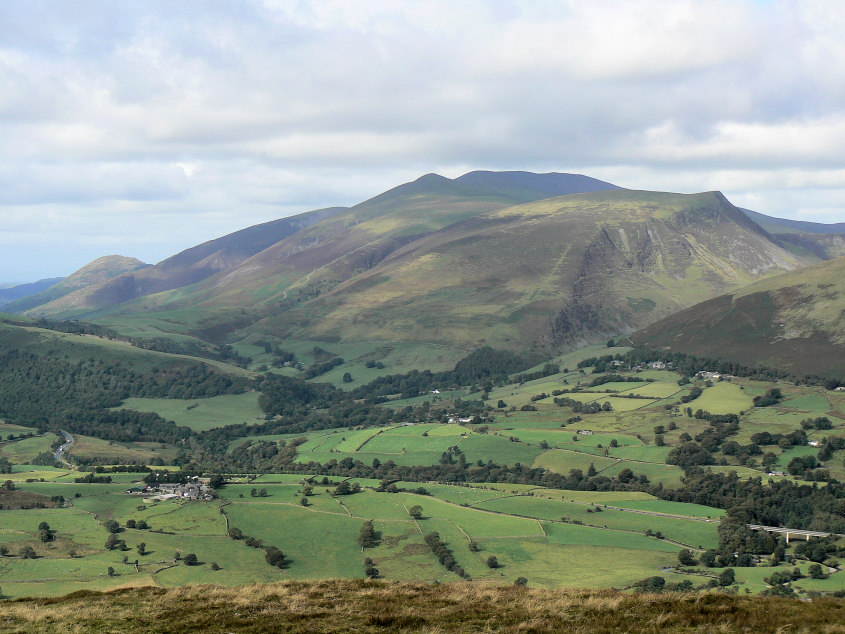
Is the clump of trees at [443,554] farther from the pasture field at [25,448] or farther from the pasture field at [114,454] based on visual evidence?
the pasture field at [25,448]

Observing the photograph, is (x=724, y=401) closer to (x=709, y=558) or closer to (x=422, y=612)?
(x=709, y=558)

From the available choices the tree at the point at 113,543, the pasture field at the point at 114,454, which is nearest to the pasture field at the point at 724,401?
the pasture field at the point at 114,454

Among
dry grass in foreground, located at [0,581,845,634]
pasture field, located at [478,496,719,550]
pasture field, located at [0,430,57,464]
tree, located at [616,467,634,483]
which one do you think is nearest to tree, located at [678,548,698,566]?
pasture field, located at [478,496,719,550]

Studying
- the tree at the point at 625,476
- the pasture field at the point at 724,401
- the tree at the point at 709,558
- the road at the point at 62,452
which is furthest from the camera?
the pasture field at the point at 724,401

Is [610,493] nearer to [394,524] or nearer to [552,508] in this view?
[552,508]

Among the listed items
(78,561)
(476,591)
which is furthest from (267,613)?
(78,561)

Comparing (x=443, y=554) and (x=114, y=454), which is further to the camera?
(x=114, y=454)

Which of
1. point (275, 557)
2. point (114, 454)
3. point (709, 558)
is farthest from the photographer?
point (114, 454)

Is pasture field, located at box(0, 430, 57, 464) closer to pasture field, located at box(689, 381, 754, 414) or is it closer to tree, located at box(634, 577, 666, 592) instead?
tree, located at box(634, 577, 666, 592)

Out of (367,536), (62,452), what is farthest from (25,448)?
(367,536)
